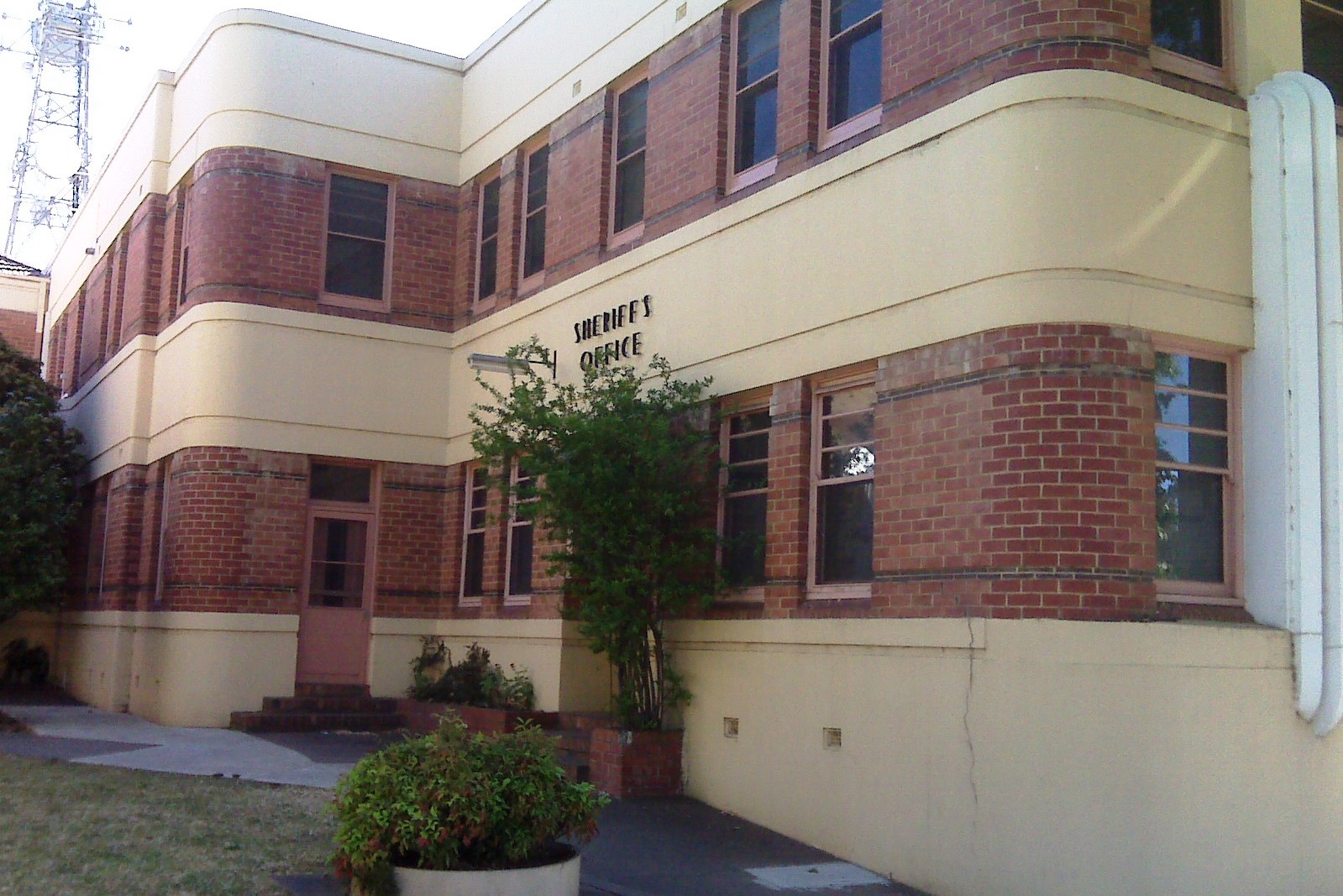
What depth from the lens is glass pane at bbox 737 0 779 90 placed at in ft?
39.4

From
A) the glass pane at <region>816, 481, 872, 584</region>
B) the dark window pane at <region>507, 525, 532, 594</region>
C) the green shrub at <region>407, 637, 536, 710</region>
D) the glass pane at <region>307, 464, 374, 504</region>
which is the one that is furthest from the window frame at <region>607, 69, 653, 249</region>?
the glass pane at <region>307, 464, 374, 504</region>

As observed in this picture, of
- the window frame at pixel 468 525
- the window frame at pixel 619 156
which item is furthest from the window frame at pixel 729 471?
the window frame at pixel 468 525

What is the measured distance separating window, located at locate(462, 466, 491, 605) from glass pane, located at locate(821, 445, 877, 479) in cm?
646

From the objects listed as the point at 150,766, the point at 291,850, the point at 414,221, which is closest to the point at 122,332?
the point at 414,221

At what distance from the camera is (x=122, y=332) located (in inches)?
807

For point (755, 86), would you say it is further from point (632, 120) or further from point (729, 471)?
point (729, 471)

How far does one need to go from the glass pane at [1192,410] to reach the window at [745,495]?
A: 329 cm

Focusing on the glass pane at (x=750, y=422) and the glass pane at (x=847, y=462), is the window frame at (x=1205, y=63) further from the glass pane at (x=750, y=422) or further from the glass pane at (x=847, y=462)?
the glass pane at (x=750, y=422)

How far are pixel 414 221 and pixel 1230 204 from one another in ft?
35.3

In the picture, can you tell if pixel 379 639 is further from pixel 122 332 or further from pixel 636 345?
pixel 122 332

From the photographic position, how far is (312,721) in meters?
16.0

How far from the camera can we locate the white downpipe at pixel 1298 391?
8781 millimetres

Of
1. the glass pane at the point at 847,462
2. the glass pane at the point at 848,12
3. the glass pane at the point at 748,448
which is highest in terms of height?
the glass pane at the point at 848,12

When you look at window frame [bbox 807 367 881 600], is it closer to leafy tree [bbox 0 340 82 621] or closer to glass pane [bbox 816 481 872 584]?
glass pane [bbox 816 481 872 584]
